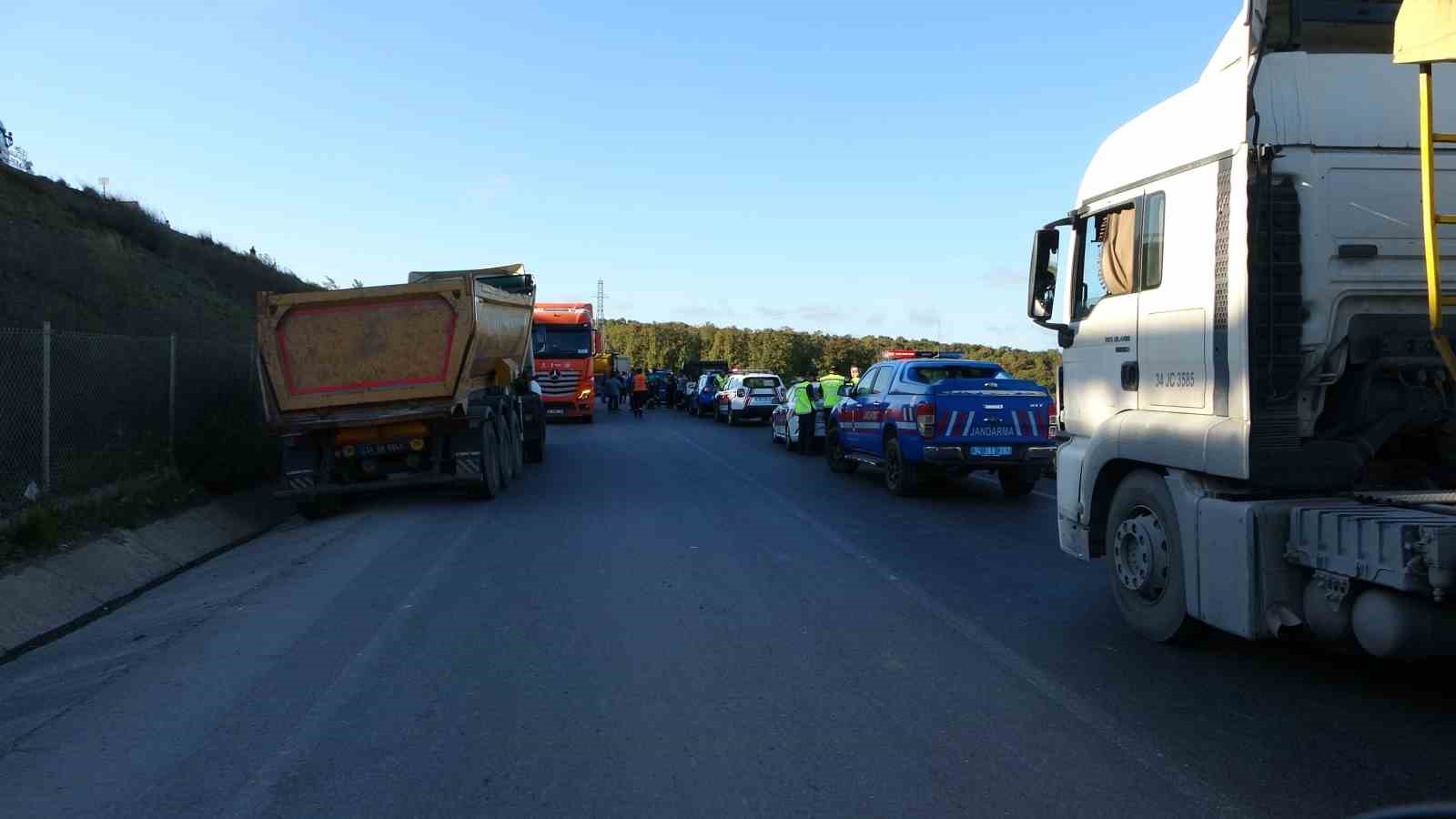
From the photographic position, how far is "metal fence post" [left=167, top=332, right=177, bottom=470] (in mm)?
12696

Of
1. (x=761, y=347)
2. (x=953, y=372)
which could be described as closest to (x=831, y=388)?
(x=953, y=372)

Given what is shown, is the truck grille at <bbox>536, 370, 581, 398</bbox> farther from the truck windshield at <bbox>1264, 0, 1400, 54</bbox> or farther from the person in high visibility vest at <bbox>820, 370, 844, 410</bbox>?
the truck windshield at <bbox>1264, 0, 1400, 54</bbox>

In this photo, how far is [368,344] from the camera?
43.1 feet

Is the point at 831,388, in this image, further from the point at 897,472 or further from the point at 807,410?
the point at 897,472

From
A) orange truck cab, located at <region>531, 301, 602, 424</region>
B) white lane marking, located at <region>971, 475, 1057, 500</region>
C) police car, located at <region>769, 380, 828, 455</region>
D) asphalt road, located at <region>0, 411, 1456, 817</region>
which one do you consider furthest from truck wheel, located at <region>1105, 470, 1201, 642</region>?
orange truck cab, located at <region>531, 301, 602, 424</region>

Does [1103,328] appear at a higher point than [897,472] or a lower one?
higher

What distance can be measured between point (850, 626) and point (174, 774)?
397cm

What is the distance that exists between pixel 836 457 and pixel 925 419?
413cm

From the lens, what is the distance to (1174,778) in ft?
14.1

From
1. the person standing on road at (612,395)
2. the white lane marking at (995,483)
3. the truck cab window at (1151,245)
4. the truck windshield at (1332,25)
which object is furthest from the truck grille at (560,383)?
the truck windshield at (1332,25)

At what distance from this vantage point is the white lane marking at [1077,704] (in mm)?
4195

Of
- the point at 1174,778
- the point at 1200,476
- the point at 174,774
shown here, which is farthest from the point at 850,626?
the point at 174,774

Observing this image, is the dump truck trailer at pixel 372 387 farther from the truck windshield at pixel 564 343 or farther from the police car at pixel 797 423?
the truck windshield at pixel 564 343

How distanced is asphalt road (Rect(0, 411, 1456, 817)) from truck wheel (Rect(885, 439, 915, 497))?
3889 mm
